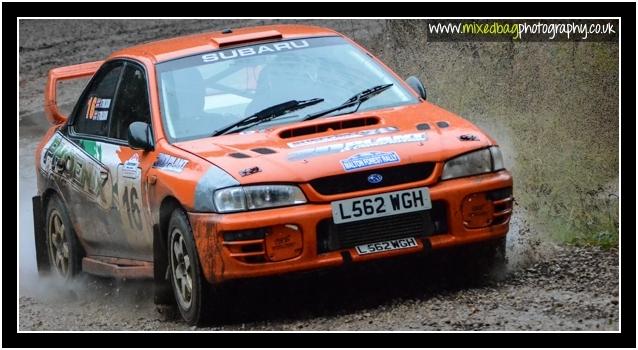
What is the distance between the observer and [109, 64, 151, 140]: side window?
29.0ft

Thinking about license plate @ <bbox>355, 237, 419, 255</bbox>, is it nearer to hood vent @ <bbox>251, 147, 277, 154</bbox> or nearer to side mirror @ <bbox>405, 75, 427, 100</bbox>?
hood vent @ <bbox>251, 147, 277, 154</bbox>

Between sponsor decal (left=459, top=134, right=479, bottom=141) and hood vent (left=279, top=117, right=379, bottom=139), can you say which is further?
hood vent (left=279, top=117, right=379, bottom=139)

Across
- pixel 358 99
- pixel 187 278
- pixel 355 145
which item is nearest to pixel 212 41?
pixel 358 99

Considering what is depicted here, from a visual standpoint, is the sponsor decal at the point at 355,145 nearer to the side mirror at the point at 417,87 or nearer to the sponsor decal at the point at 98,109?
the side mirror at the point at 417,87

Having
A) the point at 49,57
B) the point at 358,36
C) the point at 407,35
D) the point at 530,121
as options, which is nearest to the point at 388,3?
the point at 530,121

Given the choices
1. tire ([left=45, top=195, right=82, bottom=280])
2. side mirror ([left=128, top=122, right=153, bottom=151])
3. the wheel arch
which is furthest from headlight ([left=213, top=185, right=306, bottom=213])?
tire ([left=45, top=195, right=82, bottom=280])

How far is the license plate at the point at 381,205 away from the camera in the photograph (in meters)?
7.41

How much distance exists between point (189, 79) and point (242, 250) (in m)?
1.77

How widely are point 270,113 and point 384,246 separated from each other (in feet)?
4.54

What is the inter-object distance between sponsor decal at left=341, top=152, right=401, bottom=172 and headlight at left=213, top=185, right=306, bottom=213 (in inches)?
12.9

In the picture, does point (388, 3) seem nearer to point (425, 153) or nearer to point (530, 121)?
point (530, 121)

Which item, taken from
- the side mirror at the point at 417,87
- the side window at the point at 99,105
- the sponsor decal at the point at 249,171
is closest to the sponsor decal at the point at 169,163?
the sponsor decal at the point at 249,171

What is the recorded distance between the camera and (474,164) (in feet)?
25.5

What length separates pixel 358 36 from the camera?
18.1 metres
